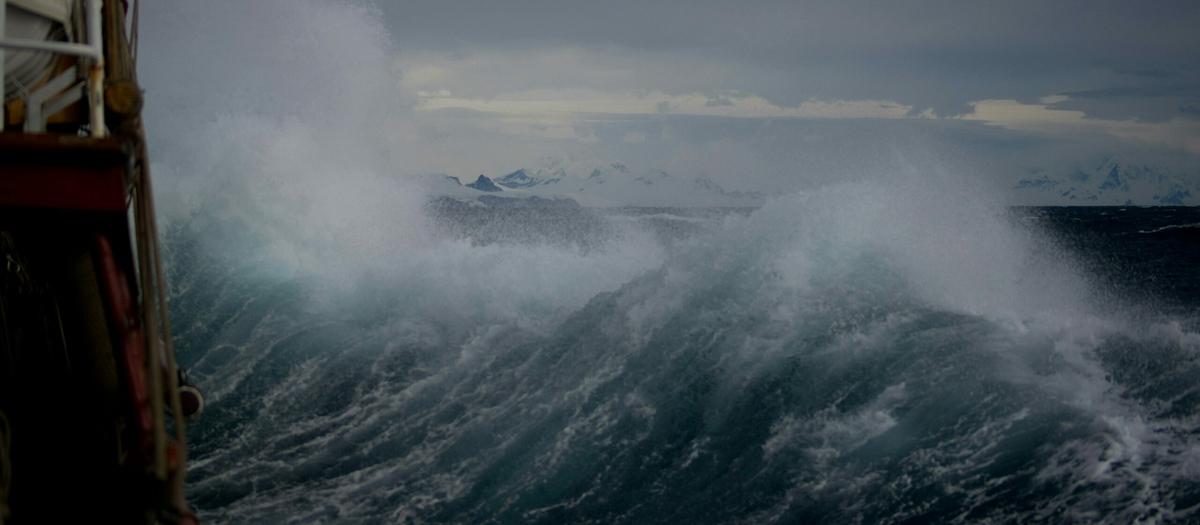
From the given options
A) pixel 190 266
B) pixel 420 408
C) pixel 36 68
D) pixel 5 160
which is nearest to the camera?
pixel 5 160

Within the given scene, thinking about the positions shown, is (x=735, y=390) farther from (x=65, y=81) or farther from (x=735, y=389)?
(x=65, y=81)

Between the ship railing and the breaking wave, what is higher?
the ship railing

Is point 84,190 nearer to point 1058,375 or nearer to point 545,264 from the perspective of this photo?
point 1058,375

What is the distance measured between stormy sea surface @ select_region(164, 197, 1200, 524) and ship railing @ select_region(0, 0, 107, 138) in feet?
17.4

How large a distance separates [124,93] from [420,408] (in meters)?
8.25

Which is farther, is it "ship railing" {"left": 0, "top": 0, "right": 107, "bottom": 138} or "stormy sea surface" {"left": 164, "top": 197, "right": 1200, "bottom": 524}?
"stormy sea surface" {"left": 164, "top": 197, "right": 1200, "bottom": 524}

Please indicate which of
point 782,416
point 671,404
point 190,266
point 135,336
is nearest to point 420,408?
point 671,404

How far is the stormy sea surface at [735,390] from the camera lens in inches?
341

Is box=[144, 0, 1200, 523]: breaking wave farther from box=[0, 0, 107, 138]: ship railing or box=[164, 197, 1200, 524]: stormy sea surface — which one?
box=[0, 0, 107, 138]: ship railing

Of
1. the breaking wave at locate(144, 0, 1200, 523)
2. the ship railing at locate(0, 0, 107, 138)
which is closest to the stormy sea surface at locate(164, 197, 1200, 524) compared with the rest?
the breaking wave at locate(144, 0, 1200, 523)

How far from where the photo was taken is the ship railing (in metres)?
4.66

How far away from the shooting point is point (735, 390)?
441 inches

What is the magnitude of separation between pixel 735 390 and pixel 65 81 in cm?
806

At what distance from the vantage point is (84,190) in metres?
4.66
